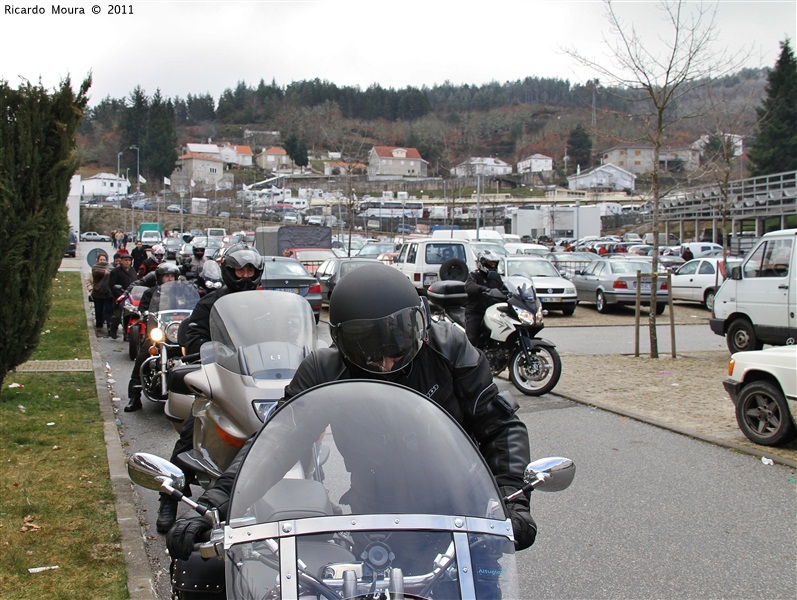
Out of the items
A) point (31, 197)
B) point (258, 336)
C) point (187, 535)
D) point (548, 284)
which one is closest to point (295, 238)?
point (548, 284)

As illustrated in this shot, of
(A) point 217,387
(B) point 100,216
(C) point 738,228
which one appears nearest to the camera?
(A) point 217,387

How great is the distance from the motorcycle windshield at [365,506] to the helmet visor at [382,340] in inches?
18.4

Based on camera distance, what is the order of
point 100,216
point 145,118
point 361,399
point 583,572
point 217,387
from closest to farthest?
1. point 361,399
2. point 583,572
3. point 217,387
4. point 100,216
5. point 145,118

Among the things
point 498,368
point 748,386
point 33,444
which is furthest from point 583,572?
point 498,368

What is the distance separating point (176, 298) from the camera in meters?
10.2

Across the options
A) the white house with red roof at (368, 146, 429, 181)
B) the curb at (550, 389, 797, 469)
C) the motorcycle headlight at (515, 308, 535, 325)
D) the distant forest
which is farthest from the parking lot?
the white house with red roof at (368, 146, 429, 181)

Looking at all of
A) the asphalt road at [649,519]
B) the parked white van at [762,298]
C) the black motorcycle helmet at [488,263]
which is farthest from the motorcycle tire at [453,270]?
the parked white van at [762,298]

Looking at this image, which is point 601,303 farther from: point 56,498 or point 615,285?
point 56,498

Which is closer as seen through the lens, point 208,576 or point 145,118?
point 208,576

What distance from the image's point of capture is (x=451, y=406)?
11.1 feet

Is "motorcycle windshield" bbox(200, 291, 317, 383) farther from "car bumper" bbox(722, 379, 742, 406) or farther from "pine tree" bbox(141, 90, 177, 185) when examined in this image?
"pine tree" bbox(141, 90, 177, 185)

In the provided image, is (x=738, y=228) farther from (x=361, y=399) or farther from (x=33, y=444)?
(x=361, y=399)

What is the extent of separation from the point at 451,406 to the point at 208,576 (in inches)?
44.1

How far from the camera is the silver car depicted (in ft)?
76.7
